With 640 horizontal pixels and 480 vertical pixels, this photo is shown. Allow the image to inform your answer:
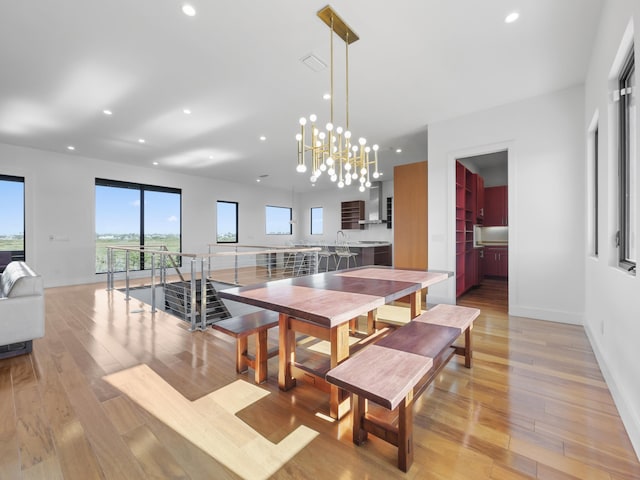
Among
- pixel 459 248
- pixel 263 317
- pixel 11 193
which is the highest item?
pixel 11 193

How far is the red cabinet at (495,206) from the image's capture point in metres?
6.55

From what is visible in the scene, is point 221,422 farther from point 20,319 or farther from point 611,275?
point 611,275

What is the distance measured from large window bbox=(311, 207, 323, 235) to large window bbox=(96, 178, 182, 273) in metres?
4.93

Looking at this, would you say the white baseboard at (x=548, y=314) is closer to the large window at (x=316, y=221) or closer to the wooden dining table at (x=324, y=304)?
the wooden dining table at (x=324, y=304)

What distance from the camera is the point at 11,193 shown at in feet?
17.7

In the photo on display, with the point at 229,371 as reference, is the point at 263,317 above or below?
above

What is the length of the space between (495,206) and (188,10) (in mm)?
7000

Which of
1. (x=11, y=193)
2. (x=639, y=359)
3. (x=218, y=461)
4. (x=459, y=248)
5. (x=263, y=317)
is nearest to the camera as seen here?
(x=218, y=461)

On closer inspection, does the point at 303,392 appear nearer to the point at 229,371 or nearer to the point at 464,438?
the point at 229,371

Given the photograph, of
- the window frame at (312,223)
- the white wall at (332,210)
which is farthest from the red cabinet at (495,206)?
the window frame at (312,223)

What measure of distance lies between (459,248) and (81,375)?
5.02 m

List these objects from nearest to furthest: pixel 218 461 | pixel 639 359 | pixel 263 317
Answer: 1. pixel 218 461
2. pixel 639 359
3. pixel 263 317

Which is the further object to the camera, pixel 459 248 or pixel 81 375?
pixel 459 248

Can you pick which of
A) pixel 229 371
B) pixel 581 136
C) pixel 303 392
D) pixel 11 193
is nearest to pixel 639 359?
pixel 303 392
